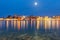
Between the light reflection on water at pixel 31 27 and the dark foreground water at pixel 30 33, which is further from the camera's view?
the light reflection on water at pixel 31 27

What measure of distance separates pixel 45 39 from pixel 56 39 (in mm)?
828

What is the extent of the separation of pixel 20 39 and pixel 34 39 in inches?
35.3

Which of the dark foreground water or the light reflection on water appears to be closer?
the dark foreground water

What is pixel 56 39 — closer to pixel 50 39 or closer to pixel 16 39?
pixel 50 39

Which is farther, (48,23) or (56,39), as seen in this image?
(48,23)

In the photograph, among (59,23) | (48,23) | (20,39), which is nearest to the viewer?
(20,39)

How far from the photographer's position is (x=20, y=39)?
11.6m

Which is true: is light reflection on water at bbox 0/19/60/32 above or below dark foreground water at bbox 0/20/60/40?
above

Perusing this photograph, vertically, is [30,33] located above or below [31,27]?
below

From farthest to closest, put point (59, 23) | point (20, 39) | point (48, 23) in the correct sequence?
point (48, 23)
point (59, 23)
point (20, 39)

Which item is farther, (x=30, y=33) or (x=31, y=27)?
(x=31, y=27)

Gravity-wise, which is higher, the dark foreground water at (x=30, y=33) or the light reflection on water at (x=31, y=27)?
the light reflection on water at (x=31, y=27)

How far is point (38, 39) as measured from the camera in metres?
11.8

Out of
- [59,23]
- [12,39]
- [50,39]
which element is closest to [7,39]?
[12,39]
